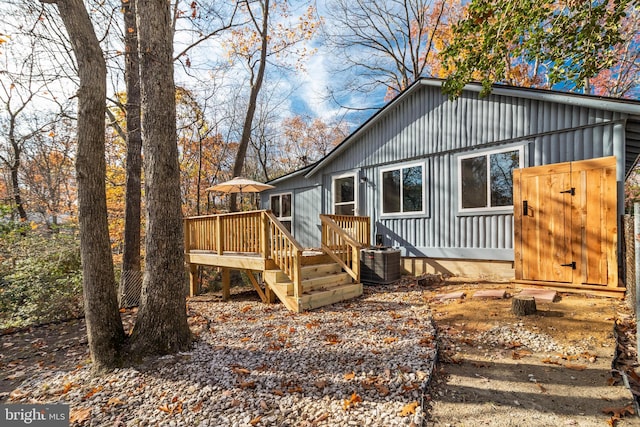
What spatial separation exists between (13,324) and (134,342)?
4.25m

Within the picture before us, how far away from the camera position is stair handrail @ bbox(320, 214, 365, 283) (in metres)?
6.29

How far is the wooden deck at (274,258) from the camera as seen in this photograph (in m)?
5.31

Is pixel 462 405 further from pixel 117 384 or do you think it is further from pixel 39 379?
pixel 39 379

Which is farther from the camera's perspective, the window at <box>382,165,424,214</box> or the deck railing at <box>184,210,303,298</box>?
the window at <box>382,165,424,214</box>

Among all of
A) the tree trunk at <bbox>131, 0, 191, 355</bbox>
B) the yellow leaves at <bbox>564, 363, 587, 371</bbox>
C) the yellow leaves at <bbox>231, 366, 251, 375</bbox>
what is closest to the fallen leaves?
the tree trunk at <bbox>131, 0, 191, 355</bbox>

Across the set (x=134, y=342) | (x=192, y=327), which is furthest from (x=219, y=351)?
(x=192, y=327)

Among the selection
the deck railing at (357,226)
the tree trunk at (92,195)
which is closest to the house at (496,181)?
the deck railing at (357,226)

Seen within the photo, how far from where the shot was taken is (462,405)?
2.36 metres

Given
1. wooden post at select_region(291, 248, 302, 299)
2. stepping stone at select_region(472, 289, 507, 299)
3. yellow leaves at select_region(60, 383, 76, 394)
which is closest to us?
yellow leaves at select_region(60, 383, 76, 394)

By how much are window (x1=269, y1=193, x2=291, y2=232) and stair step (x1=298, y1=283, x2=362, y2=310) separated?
19.3 ft

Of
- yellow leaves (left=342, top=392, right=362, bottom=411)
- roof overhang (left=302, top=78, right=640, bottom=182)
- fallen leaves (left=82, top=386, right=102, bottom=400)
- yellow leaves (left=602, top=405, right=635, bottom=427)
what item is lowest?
fallen leaves (left=82, top=386, right=102, bottom=400)

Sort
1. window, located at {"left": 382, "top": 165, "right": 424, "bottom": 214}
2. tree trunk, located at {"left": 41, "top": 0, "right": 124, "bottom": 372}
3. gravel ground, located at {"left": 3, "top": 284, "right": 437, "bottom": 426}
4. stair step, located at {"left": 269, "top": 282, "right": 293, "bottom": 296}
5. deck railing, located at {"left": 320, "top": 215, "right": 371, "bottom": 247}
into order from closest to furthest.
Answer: gravel ground, located at {"left": 3, "top": 284, "right": 437, "bottom": 426} → tree trunk, located at {"left": 41, "top": 0, "right": 124, "bottom": 372} → stair step, located at {"left": 269, "top": 282, "right": 293, "bottom": 296} → window, located at {"left": 382, "top": 165, "right": 424, "bottom": 214} → deck railing, located at {"left": 320, "top": 215, "right": 371, "bottom": 247}

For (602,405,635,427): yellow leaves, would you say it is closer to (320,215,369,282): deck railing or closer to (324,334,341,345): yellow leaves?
(324,334,341,345): yellow leaves

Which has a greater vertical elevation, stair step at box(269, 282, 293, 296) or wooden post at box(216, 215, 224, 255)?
wooden post at box(216, 215, 224, 255)
